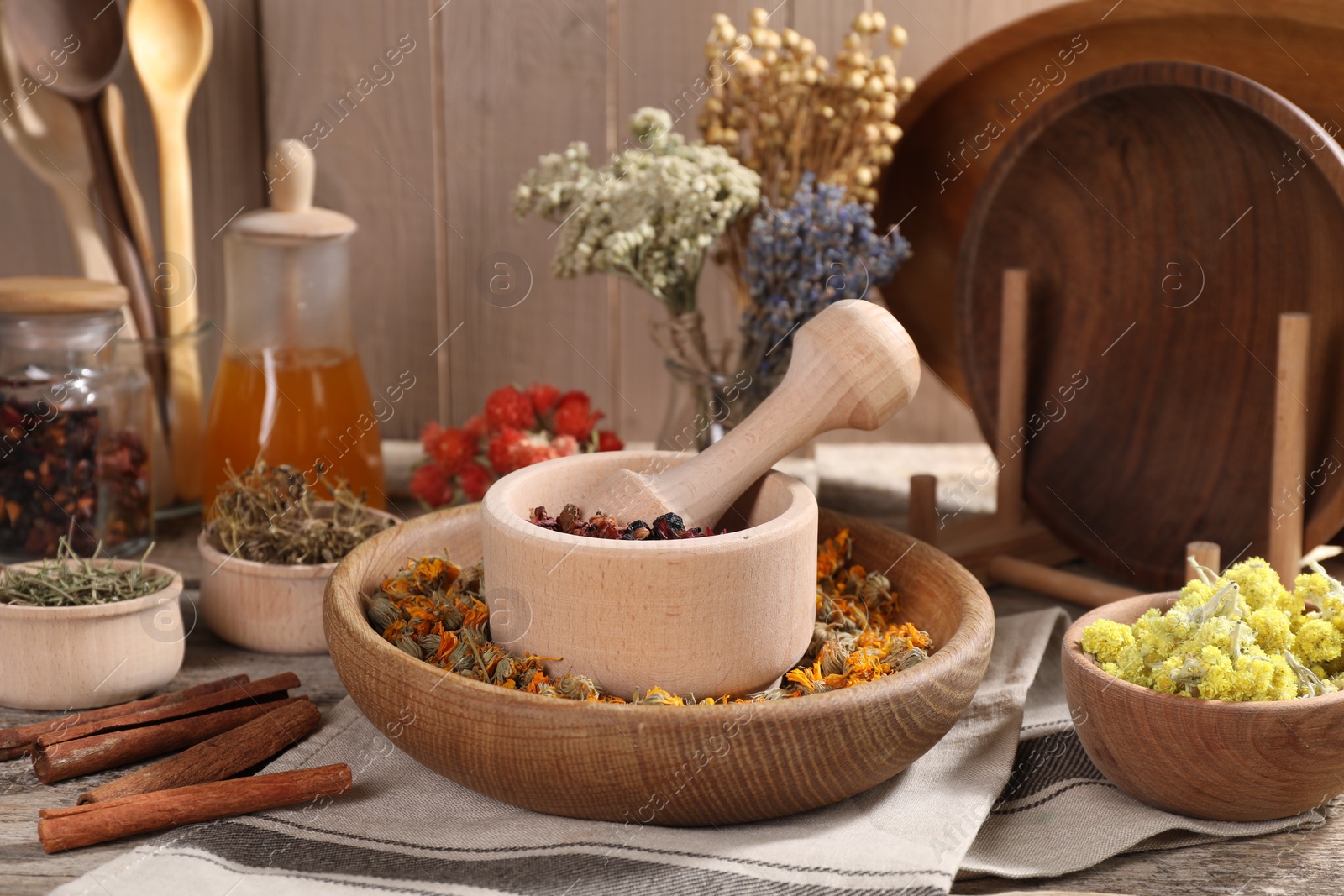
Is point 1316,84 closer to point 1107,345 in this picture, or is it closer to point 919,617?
point 1107,345

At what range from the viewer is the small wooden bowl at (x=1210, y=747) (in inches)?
27.0

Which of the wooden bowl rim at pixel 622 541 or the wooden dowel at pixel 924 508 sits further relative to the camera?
the wooden dowel at pixel 924 508

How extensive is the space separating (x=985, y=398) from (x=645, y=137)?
40 centimetres

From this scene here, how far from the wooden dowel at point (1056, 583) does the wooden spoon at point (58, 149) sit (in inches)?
35.0

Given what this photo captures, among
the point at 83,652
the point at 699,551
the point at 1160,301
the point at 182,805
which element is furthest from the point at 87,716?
the point at 1160,301


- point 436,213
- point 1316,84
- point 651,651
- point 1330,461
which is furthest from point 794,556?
point 436,213

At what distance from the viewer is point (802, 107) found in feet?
3.96

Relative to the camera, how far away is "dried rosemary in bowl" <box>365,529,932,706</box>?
0.75 metres

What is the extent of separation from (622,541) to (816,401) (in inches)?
7.4

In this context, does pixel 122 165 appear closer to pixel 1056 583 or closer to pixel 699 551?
pixel 699 551

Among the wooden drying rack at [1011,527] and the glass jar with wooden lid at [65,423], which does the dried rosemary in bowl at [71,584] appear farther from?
the wooden drying rack at [1011,527]

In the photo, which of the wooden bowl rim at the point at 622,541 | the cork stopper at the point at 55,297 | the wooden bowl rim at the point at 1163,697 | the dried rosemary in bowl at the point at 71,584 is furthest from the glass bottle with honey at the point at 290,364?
the wooden bowl rim at the point at 1163,697

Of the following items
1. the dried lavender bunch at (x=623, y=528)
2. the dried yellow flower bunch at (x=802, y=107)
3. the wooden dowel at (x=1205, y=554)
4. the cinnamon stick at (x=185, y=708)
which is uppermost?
the dried yellow flower bunch at (x=802, y=107)

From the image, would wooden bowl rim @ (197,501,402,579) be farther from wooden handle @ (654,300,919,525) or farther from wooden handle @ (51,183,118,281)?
wooden handle @ (51,183,118,281)
